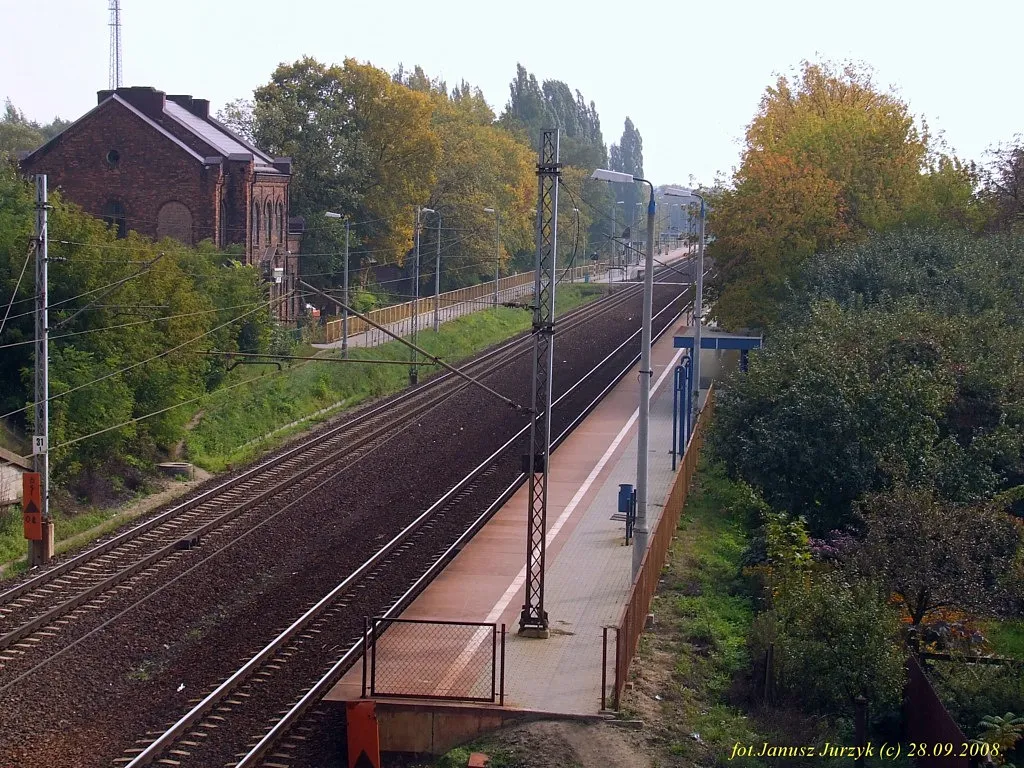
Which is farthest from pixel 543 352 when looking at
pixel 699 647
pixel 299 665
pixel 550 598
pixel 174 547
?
pixel 174 547

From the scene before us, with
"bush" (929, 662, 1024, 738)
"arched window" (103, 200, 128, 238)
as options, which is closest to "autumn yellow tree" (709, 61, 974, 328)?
"arched window" (103, 200, 128, 238)

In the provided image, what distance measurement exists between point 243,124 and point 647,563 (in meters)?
51.6

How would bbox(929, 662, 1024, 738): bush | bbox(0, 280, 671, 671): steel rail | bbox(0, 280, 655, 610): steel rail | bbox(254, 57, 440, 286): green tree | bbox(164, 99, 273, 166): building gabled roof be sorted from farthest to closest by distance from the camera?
bbox(254, 57, 440, 286): green tree < bbox(164, 99, 273, 166): building gabled roof < bbox(0, 280, 655, 610): steel rail < bbox(0, 280, 671, 671): steel rail < bbox(929, 662, 1024, 738): bush

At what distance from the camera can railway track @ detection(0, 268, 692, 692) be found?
50.5 feet

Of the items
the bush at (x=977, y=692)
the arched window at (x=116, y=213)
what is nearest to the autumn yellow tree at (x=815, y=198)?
the arched window at (x=116, y=213)

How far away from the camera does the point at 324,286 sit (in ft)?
174

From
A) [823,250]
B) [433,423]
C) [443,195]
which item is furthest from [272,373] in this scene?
[443,195]

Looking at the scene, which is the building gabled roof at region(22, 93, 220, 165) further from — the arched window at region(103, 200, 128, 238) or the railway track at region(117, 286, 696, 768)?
the railway track at region(117, 286, 696, 768)

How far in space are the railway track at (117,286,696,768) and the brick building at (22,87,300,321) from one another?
2226 centimetres

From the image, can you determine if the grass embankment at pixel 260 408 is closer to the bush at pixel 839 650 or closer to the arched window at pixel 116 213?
the arched window at pixel 116 213

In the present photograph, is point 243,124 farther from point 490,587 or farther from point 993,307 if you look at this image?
point 490,587

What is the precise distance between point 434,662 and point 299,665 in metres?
1.76

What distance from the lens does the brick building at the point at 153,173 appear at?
4144 centimetres

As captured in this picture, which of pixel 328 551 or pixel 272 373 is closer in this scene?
pixel 328 551
